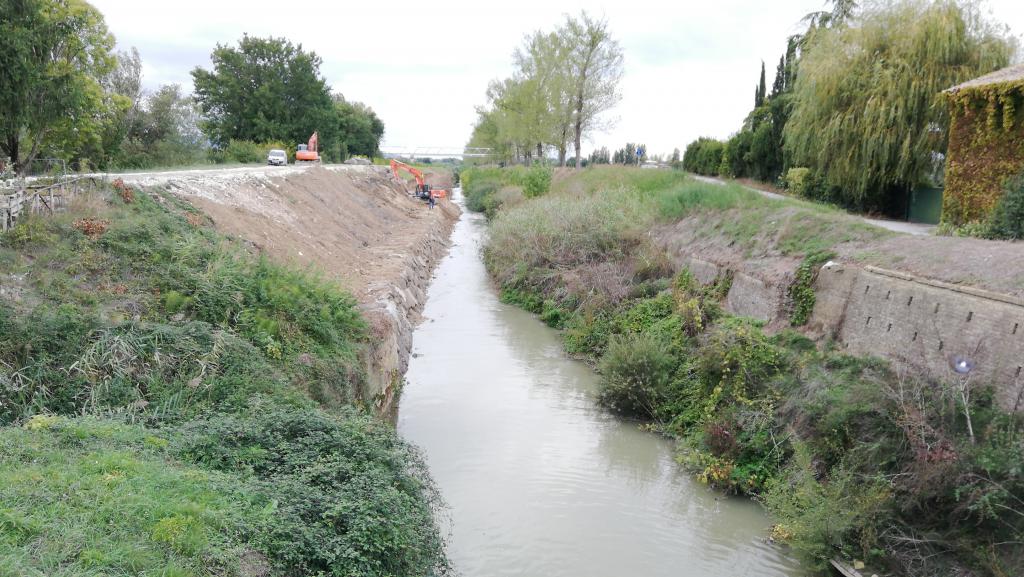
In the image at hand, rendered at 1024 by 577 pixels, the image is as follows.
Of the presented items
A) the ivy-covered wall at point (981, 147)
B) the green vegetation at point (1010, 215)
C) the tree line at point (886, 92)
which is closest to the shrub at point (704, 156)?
the tree line at point (886, 92)

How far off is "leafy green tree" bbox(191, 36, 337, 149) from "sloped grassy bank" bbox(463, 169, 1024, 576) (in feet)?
146

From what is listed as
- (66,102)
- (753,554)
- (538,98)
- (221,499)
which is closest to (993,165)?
(753,554)

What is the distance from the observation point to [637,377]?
12.5m

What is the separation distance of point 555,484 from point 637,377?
321 centimetres

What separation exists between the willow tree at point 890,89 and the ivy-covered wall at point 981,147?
7.65ft

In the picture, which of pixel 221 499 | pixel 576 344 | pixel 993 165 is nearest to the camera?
pixel 221 499

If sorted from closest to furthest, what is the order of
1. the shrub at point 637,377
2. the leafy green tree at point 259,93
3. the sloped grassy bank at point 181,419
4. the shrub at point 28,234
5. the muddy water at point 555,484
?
the sloped grassy bank at point 181,419
the muddy water at point 555,484
the shrub at point 28,234
the shrub at point 637,377
the leafy green tree at point 259,93

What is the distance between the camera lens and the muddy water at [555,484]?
8.23 m

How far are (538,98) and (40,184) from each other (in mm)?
40799

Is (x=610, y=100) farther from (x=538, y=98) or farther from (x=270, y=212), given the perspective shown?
(x=270, y=212)

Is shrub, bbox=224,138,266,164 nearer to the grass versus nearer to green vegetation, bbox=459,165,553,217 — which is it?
green vegetation, bbox=459,165,553,217

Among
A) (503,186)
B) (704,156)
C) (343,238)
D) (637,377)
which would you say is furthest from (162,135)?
(637,377)

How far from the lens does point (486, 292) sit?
78.2 feet

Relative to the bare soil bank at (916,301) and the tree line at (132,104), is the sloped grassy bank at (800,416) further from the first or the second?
Answer: the tree line at (132,104)
